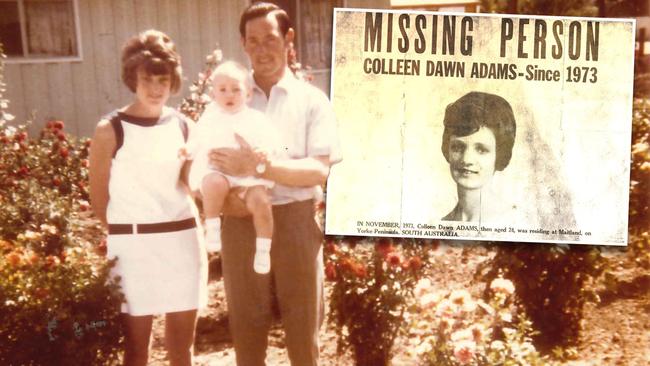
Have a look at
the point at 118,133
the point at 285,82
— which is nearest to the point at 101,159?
the point at 118,133

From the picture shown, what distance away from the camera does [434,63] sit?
292cm

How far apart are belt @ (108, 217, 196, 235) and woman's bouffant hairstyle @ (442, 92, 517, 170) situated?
1309 mm

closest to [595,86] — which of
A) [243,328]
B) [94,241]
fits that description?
[243,328]

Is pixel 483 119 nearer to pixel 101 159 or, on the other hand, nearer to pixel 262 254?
pixel 262 254

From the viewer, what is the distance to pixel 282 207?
244cm

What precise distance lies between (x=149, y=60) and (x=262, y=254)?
34.1 inches

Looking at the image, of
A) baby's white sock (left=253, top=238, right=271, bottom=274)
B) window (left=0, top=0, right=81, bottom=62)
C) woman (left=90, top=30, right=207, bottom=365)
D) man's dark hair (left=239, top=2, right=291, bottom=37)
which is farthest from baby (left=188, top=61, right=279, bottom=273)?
window (left=0, top=0, right=81, bottom=62)

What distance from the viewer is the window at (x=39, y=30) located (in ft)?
11.0

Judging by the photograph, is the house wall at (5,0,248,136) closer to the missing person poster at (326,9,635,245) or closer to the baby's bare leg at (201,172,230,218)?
the baby's bare leg at (201,172,230,218)

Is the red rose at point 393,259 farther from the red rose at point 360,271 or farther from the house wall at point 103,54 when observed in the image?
the house wall at point 103,54

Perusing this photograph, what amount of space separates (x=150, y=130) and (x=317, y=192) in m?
0.73

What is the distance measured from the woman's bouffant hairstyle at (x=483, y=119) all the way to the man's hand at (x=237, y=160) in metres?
1.09

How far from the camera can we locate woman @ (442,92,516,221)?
2.95 m

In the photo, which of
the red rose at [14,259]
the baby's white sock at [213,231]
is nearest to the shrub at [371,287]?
the baby's white sock at [213,231]
